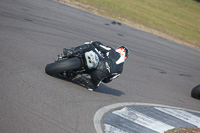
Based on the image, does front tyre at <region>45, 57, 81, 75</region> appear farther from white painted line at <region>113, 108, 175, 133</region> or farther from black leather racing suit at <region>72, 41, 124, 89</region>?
white painted line at <region>113, 108, 175, 133</region>

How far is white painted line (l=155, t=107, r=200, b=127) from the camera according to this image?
647cm

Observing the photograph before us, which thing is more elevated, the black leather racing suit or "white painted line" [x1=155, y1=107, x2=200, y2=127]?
the black leather racing suit

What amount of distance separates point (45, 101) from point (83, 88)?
1.58 meters

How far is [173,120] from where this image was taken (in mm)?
6176

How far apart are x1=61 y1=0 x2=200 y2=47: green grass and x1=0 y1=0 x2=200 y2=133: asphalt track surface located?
21.1ft

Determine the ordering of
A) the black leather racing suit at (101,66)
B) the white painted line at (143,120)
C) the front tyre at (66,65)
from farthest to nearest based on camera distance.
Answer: the black leather racing suit at (101,66) < the front tyre at (66,65) < the white painted line at (143,120)

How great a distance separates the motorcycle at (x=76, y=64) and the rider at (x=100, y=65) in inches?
4.2

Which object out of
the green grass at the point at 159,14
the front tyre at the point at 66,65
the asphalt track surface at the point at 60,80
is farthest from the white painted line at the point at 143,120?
the green grass at the point at 159,14

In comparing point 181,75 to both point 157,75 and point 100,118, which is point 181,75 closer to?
point 157,75

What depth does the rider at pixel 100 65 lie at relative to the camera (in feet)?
20.8

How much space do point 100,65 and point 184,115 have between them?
210 centimetres

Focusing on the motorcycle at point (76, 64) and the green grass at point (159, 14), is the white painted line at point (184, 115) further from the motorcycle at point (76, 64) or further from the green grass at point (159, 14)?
the green grass at point (159, 14)

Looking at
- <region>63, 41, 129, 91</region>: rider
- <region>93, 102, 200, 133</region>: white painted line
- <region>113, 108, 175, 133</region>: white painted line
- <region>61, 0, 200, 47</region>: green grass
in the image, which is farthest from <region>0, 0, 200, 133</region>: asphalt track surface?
<region>61, 0, 200, 47</region>: green grass

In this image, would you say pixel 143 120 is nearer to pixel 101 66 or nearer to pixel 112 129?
pixel 112 129
